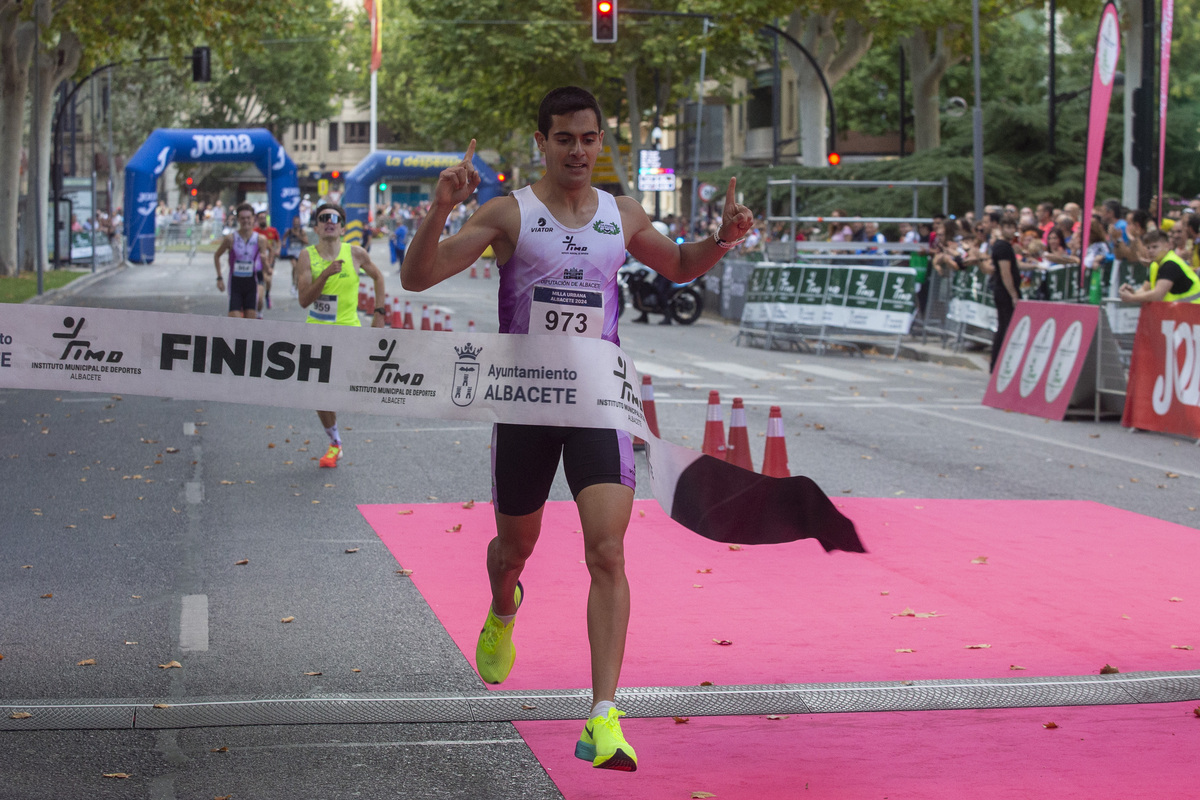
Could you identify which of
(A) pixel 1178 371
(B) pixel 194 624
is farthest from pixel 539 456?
(A) pixel 1178 371

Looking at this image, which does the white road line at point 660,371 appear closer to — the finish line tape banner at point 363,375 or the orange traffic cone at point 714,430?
the orange traffic cone at point 714,430

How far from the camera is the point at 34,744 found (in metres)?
4.68

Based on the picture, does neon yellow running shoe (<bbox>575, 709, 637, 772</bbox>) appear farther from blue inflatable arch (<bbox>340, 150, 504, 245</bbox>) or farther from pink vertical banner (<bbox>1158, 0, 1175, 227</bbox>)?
blue inflatable arch (<bbox>340, 150, 504, 245</bbox>)

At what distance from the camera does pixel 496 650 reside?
5.07m

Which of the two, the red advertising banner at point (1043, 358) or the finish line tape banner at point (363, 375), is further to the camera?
the red advertising banner at point (1043, 358)

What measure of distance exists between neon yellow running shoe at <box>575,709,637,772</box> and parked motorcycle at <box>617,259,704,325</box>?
2387 cm

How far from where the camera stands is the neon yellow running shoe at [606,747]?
4047 millimetres

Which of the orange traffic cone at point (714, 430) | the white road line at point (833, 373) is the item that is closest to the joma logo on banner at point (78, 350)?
the orange traffic cone at point (714, 430)

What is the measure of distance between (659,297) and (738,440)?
60.7ft

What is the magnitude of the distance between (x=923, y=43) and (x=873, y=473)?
31.4m

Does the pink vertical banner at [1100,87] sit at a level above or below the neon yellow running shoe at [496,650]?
above

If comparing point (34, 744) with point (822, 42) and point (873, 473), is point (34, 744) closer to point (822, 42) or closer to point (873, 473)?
point (873, 473)

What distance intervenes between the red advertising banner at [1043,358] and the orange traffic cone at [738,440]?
5.97 m

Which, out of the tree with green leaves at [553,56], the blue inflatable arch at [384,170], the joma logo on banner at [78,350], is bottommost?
A: the joma logo on banner at [78,350]
